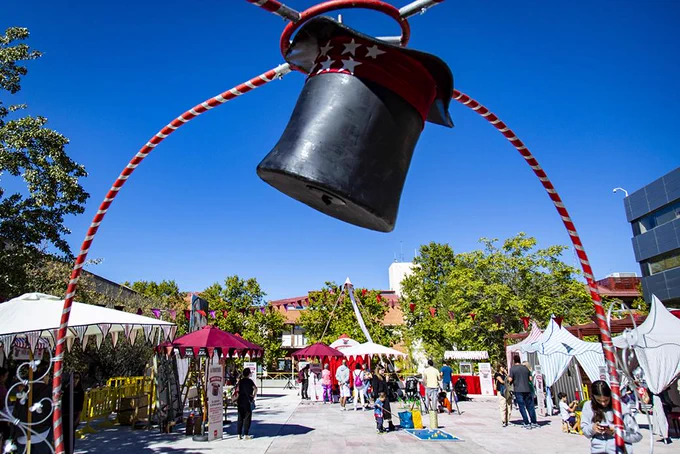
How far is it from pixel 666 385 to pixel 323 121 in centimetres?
1116

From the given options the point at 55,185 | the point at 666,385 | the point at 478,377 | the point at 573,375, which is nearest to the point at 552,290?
the point at 478,377

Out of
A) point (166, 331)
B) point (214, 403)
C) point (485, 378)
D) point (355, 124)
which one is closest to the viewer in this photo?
point (355, 124)

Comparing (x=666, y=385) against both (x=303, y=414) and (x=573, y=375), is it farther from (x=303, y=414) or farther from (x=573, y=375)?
(x=303, y=414)

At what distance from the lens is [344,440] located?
33.7 feet

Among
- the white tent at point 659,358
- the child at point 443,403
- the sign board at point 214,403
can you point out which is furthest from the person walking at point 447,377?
the sign board at point 214,403

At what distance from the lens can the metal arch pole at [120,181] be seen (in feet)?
13.5

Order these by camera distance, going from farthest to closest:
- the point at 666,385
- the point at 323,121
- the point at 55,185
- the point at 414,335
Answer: the point at 414,335 → the point at 55,185 → the point at 666,385 → the point at 323,121

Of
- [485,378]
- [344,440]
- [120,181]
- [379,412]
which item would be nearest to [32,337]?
[120,181]

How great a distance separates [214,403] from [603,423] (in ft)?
27.5

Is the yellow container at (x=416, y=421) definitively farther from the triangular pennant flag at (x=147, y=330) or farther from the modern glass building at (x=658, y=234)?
the modern glass building at (x=658, y=234)

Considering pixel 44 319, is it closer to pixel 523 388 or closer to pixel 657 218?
pixel 523 388

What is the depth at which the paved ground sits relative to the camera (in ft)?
30.0

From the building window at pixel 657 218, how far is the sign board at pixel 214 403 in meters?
37.9

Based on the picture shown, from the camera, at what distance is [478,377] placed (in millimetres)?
26062
